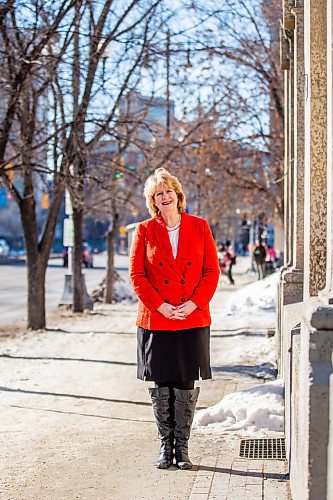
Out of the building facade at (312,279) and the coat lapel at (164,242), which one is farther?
the coat lapel at (164,242)

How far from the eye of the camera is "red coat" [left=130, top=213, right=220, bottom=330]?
241 inches

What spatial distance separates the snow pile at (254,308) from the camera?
18344 millimetres

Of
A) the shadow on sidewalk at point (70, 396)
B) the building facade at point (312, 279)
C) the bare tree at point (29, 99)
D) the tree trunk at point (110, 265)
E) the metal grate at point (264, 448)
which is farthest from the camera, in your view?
the tree trunk at point (110, 265)

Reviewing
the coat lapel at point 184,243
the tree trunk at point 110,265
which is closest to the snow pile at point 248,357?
the coat lapel at point 184,243

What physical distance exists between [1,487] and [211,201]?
24.4m

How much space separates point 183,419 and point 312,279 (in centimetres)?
152

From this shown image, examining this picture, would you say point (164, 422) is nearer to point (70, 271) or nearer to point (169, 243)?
point (169, 243)

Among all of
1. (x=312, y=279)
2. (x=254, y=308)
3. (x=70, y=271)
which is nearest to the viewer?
(x=312, y=279)

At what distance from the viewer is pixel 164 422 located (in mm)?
6273

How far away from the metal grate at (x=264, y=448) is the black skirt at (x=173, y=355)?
0.82m

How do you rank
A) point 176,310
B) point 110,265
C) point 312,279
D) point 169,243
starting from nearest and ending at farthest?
1. point 312,279
2. point 176,310
3. point 169,243
4. point 110,265

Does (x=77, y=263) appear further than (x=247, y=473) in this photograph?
Yes

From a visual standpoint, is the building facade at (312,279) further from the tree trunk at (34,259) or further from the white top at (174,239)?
the tree trunk at (34,259)

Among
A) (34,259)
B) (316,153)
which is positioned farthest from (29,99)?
(316,153)
